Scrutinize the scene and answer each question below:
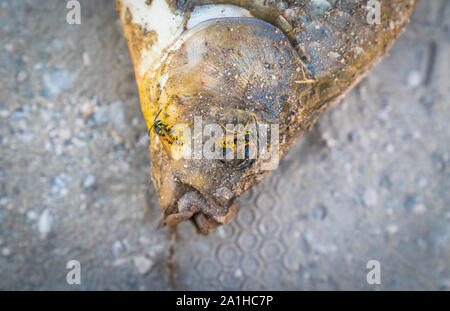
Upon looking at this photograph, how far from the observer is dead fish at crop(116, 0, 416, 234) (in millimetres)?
1212

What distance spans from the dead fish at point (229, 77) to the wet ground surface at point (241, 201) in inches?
16.4

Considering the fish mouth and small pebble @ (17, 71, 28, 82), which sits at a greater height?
small pebble @ (17, 71, 28, 82)

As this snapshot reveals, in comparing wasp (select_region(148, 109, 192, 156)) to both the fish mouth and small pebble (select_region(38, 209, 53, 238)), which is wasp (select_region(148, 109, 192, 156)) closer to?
the fish mouth

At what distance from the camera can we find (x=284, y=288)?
181 centimetres

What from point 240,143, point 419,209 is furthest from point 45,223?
point 419,209

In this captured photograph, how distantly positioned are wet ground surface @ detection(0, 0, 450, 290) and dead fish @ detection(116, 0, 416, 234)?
0.42m

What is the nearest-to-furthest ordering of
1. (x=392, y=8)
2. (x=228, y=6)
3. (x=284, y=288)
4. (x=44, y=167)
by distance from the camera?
(x=228, y=6) → (x=392, y=8) → (x=44, y=167) → (x=284, y=288)

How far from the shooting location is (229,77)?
123 centimetres

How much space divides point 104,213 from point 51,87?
0.74 m

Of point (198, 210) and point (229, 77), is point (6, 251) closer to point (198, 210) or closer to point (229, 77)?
point (198, 210)

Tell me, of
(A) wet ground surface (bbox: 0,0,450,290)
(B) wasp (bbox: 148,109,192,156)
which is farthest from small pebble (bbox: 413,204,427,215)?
(B) wasp (bbox: 148,109,192,156)

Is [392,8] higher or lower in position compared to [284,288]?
higher

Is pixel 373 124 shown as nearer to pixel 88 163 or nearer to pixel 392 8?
pixel 392 8
